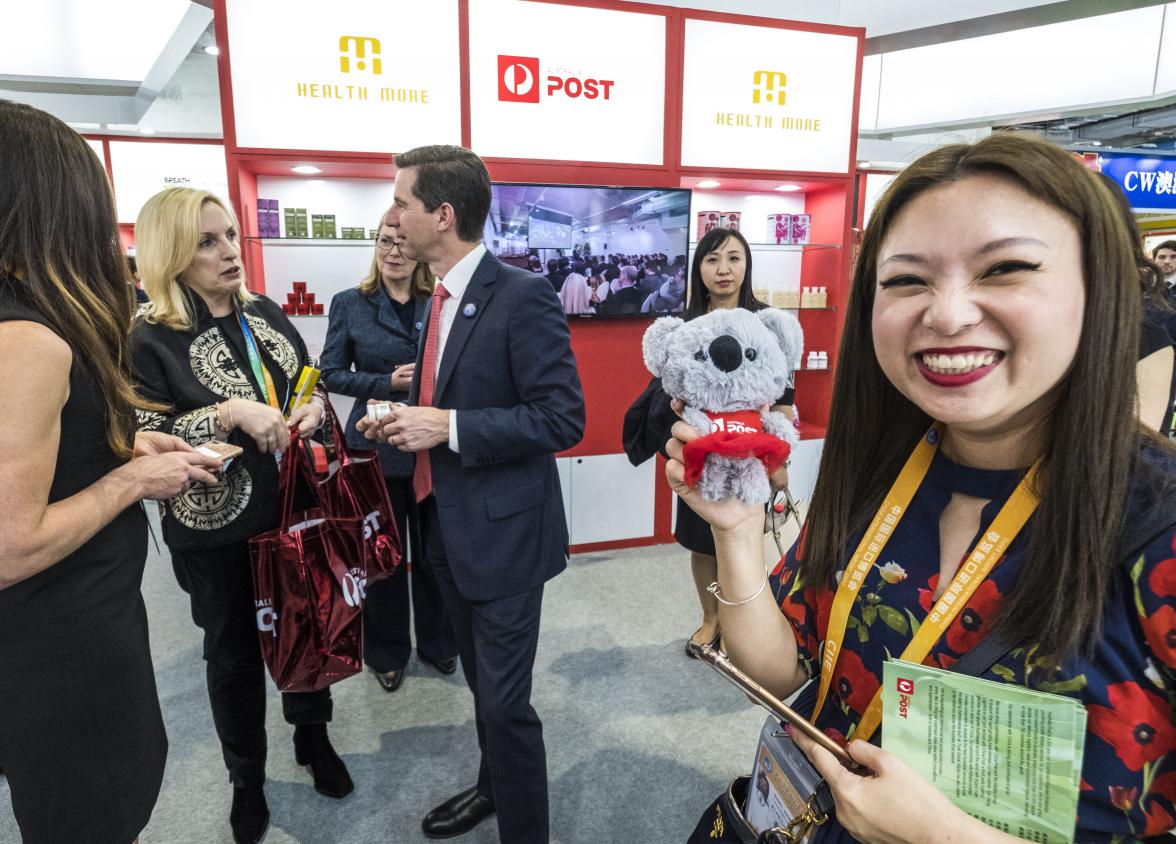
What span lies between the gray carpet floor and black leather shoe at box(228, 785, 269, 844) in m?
0.06

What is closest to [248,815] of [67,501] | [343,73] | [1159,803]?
[67,501]

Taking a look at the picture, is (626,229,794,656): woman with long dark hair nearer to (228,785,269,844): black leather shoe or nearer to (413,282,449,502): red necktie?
(413,282,449,502): red necktie

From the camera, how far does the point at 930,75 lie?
677 cm

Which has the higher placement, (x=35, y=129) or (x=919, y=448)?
(x=35, y=129)

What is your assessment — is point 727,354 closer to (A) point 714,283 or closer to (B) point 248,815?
(A) point 714,283

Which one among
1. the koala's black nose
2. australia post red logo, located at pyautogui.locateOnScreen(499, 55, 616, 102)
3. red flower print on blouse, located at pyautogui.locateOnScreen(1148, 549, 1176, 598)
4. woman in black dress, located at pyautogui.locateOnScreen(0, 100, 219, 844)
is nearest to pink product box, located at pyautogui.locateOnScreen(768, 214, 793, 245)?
australia post red logo, located at pyautogui.locateOnScreen(499, 55, 616, 102)

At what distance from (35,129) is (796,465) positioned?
411 centimetres

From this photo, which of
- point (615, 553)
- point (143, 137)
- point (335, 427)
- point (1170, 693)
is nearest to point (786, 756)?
point (1170, 693)

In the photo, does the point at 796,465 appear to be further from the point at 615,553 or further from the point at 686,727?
the point at 686,727

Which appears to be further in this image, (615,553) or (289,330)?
(615,553)

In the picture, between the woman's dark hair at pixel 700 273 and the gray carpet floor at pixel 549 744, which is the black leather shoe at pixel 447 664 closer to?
the gray carpet floor at pixel 549 744

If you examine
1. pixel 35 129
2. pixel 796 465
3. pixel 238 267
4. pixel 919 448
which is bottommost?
pixel 796 465

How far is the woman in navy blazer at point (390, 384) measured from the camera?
289 centimetres

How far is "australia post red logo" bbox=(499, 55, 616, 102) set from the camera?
3.62 meters
